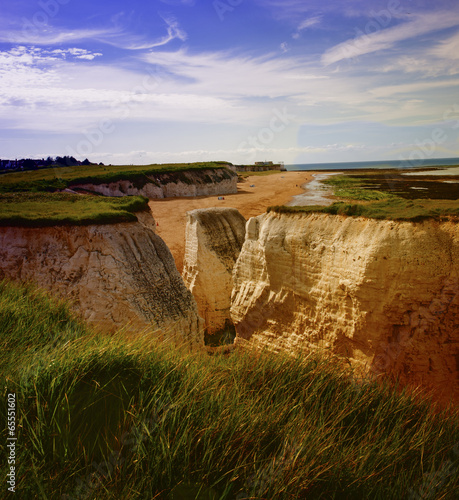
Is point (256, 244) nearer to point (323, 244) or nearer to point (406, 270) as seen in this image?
point (323, 244)

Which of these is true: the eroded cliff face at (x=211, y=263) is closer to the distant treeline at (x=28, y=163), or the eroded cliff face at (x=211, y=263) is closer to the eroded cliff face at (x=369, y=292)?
the eroded cliff face at (x=369, y=292)

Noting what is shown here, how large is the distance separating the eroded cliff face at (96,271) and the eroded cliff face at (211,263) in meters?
4.73

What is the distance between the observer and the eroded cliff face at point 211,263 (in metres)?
16.9

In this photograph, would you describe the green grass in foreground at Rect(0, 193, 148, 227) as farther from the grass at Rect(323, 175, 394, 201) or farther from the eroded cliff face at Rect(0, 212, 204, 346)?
the grass at Rect(323, 175, 394, 201)

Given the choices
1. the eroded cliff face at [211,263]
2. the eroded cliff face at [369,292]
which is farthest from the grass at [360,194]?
the eroded cliff face at [211,263]

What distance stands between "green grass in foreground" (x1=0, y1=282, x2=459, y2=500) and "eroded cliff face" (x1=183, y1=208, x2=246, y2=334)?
11.6m

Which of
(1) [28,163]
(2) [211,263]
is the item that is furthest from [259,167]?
(2) [211,263]

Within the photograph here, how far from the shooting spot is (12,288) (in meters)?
7.02

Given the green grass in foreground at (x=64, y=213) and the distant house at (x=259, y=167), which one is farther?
the distant house at (x=259, y=167)

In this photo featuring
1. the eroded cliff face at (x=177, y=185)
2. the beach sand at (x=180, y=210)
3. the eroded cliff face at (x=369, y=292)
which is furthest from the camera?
the eroded cliff face at (x=177, y=185)

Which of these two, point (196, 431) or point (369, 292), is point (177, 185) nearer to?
point (369, 292)

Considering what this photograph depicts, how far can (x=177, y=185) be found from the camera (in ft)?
176

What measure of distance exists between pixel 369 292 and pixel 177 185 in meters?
47.5

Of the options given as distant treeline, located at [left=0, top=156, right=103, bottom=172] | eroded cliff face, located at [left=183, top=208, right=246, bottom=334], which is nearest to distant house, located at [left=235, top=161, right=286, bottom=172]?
distant treeline, located at [left=0, top=156, right=103, bottom=172]
